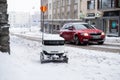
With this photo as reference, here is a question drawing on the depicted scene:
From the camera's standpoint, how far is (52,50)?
38.2 feet

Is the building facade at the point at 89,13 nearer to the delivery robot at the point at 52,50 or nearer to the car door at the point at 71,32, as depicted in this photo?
the car door at the point at 71,32

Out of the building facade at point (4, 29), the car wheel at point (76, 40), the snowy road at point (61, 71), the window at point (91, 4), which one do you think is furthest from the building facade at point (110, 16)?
the building facade at point (4, 29)

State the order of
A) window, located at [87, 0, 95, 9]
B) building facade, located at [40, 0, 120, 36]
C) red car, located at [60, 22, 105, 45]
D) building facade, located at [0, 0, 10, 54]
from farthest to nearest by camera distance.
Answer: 1. window, located at [87, 0, 95, 9]
2. building facade, located at [40, 0, 120, 36]
3. red car, located at [60, 22, 105, 45]
4. building facade, located at [0, 0, 10, 54]

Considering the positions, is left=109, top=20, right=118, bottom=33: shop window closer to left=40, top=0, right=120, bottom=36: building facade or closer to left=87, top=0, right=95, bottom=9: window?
left=40, top=0, right=120, bottom=36: building facade

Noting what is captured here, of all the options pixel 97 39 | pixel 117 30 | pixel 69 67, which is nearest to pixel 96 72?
pixel 69 67

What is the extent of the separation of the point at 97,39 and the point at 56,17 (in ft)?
161

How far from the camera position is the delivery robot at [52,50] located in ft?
38.2

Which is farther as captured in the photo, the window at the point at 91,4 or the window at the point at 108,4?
the window at the point at 91,4

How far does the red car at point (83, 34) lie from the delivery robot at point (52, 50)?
1022 cm

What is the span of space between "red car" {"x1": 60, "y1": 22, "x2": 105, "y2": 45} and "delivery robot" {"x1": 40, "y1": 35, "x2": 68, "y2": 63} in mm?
10215

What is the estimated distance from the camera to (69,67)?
11.0 meters

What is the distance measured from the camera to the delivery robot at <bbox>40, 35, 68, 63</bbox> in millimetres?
11656

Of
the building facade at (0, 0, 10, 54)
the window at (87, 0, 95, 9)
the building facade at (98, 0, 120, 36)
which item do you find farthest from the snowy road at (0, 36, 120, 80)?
the window at (87, 0, 95, 9)

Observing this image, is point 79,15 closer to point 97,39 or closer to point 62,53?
point 97,39
